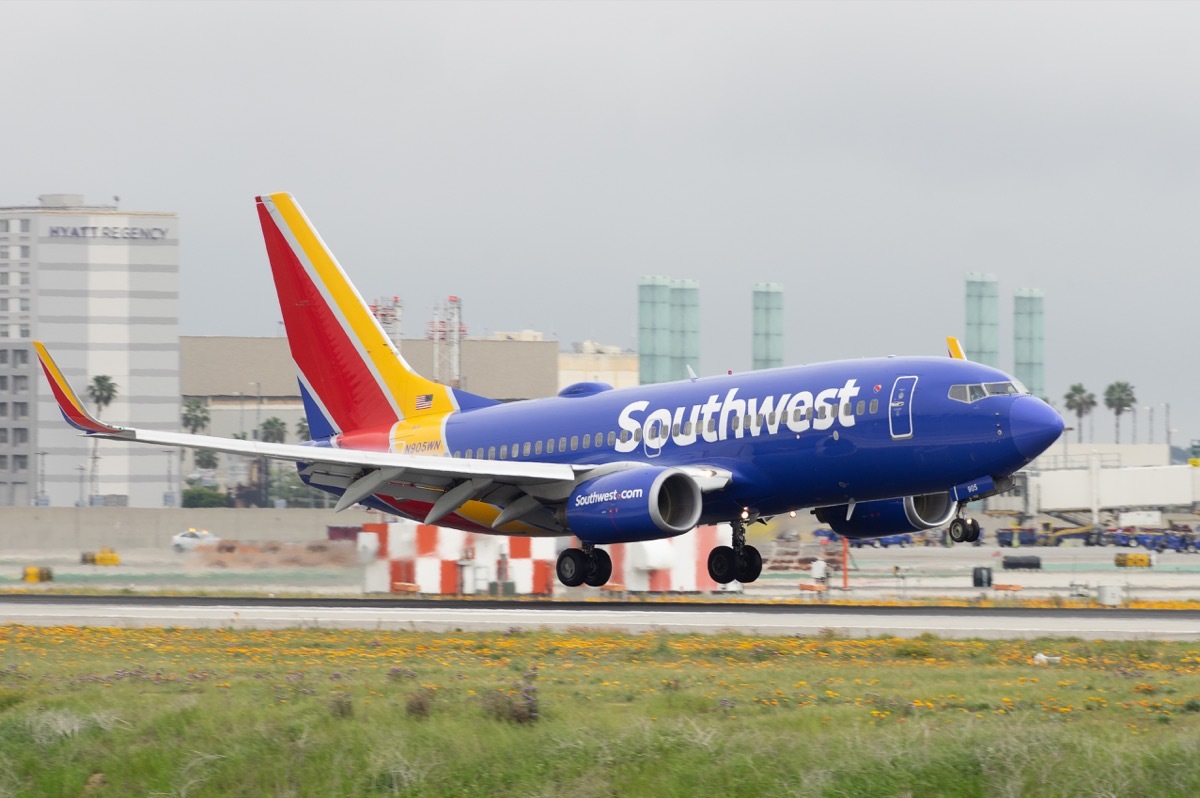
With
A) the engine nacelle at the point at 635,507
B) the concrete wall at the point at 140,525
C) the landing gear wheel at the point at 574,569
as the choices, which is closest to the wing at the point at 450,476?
the engine nacelle at the point at 635,507

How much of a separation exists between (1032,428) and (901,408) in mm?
2851

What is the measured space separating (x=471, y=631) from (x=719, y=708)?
11.4m

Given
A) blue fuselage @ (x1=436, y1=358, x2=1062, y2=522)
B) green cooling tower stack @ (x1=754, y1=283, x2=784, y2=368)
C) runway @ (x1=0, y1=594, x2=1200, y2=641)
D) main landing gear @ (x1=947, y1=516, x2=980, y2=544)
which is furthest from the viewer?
green cooling tower stack @ (x1=754, y1=283, x2=784, y2=368)

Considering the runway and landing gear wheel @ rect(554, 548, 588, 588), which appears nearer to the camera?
the runway

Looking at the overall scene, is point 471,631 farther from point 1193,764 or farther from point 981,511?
point 981,511

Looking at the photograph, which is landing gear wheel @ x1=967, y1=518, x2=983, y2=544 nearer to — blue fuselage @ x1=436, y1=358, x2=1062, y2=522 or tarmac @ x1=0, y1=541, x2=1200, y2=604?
blue fuselage @ x1=436, y1=358, x2=1062, y2=522

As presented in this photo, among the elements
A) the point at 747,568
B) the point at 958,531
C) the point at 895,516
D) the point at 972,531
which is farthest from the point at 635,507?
the point at 895,516

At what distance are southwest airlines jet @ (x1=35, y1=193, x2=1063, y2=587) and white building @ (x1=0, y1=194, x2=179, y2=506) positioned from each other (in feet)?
378

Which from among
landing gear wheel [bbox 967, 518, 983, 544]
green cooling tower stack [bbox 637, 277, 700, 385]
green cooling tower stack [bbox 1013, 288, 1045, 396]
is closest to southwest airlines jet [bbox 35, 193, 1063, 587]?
landing gear wheel [bbox 967, 518, 983, 544]

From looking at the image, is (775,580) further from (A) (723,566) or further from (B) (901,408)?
(B) (901,408)

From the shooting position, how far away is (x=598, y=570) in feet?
125

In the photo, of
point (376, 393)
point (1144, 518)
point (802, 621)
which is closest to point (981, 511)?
point (1144, 518)

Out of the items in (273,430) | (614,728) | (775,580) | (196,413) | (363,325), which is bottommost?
(775,580)

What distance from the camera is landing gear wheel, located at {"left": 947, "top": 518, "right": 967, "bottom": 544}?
109 feet
